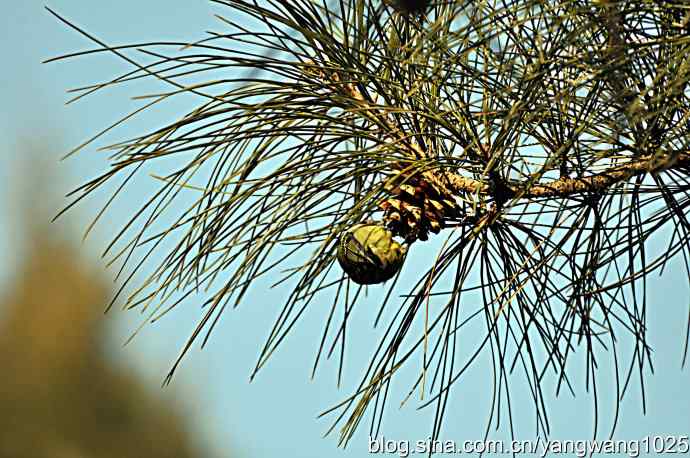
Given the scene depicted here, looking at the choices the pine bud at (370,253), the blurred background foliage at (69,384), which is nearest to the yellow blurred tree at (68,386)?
the blurred background foliage at (69,384)

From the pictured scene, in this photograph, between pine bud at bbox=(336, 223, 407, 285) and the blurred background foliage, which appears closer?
pine bud at bbox=(336, 223, 407, 285)

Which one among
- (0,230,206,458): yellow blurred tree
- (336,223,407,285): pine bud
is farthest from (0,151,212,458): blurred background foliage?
(336,223,407,285): pine bud

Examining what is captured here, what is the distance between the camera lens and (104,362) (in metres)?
4.25

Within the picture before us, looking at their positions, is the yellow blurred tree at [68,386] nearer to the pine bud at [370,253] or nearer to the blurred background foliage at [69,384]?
the blurred background foliage at [69,384]

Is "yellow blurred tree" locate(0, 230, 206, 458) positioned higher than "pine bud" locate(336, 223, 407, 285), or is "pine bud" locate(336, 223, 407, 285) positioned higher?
"yellow blurred tree" locate(0, 230, 206, 458)

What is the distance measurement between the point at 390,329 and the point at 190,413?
371 centimetres

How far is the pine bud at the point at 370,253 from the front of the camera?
1.53 feet

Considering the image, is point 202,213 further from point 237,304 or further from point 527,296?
point 527,296

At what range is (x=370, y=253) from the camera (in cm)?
46

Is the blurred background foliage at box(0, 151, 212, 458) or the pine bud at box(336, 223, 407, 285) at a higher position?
the blurred background foliage at box(0, 151, 212, 458)

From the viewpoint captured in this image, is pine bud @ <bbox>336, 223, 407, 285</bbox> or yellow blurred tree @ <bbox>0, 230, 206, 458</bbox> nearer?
pine bud @ <bbox>336, 223, 407, 285</bbox>

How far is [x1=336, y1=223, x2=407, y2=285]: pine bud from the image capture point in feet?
1.53

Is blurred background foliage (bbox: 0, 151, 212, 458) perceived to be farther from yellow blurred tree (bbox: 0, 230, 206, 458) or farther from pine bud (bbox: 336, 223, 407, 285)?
pine bud (bbox: 336, 223, 407, 285)

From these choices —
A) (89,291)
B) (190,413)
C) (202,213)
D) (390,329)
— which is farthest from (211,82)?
(89,291)
